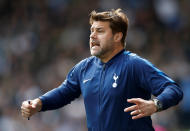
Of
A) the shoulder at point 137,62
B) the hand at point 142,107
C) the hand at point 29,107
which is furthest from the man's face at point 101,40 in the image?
the hand at point 142,107

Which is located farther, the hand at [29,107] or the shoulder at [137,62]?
the hand at [29,107]

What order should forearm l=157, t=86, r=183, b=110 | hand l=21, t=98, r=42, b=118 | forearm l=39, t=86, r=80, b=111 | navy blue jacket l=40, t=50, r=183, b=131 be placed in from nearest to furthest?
forearm l=157, t=86, r=183, b=110, navy blue jacket l=40, t=50, r=183, b=131, hand l=21, t=98, r=42, b=118, forearm l=39, t=86, r=80, b=111

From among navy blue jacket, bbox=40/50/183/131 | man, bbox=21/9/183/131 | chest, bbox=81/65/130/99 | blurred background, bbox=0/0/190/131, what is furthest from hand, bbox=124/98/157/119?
blurred background, bbox=0/0/190/131

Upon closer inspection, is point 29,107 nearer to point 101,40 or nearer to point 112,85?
point 112,85

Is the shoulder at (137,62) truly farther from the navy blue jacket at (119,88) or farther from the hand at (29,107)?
the hand at (29,107)

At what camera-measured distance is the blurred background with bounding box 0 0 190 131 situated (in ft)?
35.2

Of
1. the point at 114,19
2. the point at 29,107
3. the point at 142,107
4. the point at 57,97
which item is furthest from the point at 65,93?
the point at 142,107

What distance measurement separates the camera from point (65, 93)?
557cm

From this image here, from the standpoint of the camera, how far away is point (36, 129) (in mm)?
10883

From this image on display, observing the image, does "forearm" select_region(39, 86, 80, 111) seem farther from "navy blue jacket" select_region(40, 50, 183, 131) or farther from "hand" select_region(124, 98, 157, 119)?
"hand" select_region(124, 98, 157, 119)

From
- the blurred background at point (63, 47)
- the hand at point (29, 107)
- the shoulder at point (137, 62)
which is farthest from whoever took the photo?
the blurred background at point (63, 47)

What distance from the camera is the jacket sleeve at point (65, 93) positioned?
5.51 m

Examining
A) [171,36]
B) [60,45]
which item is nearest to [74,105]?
[60,45]

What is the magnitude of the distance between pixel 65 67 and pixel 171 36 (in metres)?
2.51
